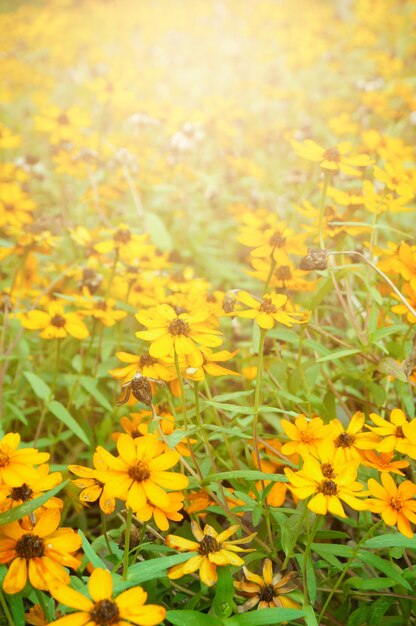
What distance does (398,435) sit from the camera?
0.97 m

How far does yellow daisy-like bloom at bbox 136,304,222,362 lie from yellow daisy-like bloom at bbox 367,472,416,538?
35 centimetres

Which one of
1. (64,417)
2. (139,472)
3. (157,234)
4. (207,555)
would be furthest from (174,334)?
(157,234)

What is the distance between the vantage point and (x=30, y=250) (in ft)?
5.63

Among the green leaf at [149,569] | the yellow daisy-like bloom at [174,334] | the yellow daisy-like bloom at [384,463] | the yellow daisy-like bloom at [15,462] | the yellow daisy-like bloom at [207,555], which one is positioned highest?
the yellow daisy-like bloom at [174,334]

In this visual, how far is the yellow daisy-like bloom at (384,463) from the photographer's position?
0.96 meters

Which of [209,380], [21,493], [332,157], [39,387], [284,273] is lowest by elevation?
[209,380]

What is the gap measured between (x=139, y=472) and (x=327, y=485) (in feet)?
0.91

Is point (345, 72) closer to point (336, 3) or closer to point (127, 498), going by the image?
point (336, 3)

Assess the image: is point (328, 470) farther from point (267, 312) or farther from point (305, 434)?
point (267, 312)

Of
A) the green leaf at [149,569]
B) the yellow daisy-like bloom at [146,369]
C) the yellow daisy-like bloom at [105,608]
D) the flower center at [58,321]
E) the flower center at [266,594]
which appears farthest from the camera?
the flower center at [58,321]

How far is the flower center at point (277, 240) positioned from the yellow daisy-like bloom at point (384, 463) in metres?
0.57

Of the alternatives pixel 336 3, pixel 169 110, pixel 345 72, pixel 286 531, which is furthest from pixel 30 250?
pixel 336 3

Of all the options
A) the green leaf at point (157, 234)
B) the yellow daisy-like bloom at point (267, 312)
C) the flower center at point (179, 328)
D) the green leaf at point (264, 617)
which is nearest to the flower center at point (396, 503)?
the green leaf at point (264, 617)

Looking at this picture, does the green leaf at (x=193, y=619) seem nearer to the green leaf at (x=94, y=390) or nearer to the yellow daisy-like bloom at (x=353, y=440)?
the yellow daisy-like bloom at (x=353, y=440)
